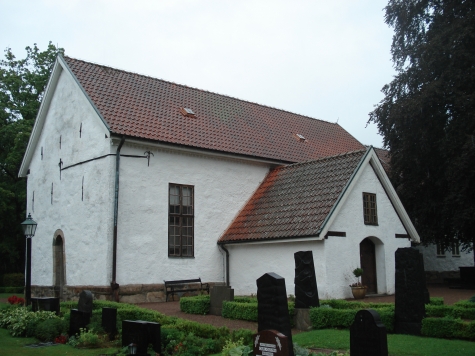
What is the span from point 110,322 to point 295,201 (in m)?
9.43

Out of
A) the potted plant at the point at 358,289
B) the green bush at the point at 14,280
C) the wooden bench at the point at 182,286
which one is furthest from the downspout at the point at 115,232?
the green bush at the point at 14,280

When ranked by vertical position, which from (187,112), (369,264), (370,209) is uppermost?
(187,112)

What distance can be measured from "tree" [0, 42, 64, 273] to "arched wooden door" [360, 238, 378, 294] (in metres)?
20.4

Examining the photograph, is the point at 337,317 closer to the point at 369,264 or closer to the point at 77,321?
the point at 77,321

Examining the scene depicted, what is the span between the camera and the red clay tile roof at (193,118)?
19.4 m

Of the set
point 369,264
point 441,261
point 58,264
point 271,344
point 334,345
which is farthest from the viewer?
point 441,261

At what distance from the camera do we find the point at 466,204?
21281 millimetres

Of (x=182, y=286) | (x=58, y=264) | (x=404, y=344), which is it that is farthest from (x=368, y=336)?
(x=58, y=264)

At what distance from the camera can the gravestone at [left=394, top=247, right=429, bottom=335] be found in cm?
1159

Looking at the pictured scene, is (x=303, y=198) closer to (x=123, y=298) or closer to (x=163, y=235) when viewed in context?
(x=163, y=235)

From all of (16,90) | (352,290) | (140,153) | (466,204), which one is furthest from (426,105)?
(16,90)

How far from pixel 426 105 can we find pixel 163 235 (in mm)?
12443

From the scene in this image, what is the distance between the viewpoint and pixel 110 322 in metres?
11.9

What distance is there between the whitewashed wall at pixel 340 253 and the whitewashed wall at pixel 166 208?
1.27m
